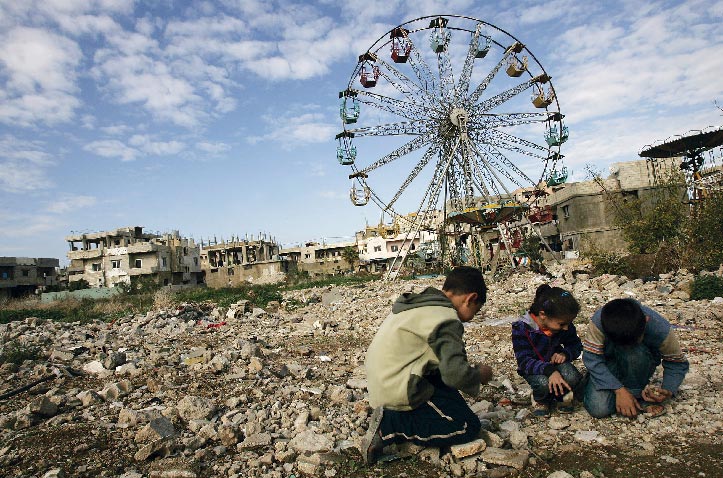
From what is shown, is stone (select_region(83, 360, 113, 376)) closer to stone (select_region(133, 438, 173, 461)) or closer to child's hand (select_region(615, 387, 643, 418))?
stone (select_region(133, 438, 173, 461))

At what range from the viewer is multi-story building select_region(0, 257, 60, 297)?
39969mm

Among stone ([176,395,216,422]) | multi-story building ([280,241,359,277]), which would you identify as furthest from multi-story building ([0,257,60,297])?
stone ([176,395,216,422])

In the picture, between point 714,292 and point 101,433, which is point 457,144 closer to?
point 714,292

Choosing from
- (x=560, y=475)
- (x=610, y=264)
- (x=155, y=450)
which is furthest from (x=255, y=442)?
(x=610, y=264)

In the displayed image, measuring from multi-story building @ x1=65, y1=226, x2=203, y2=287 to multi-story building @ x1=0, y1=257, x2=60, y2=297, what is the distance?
5.97 ft

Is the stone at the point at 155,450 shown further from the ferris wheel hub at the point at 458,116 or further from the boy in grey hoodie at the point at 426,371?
the ferris wheel hub at the point at 458,116

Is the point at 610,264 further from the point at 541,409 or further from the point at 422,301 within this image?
the point at 422,301

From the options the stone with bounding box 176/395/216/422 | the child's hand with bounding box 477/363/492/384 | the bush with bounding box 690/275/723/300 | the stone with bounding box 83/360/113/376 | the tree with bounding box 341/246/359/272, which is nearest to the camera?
the child's hand with bounding box 477/363/492/384

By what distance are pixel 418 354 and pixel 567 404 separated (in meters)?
1.45

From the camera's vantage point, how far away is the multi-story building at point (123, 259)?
145 feet

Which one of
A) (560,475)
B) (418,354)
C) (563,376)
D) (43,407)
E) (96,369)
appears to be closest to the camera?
Answer: (560,475)

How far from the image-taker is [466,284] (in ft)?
8.83

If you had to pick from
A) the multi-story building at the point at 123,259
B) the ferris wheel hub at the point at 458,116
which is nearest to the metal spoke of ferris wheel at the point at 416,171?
the ferris wheel hub at the point at 458,116

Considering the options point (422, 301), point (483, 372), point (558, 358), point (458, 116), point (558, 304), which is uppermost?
point (458, 116)
